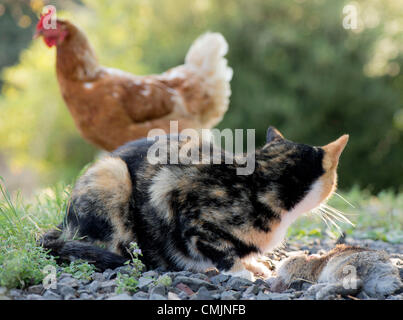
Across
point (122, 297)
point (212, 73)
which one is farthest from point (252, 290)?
point (212, 73)

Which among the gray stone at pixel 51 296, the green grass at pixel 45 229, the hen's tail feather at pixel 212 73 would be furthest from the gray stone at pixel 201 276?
the hen's tail feather at pixel 212 73

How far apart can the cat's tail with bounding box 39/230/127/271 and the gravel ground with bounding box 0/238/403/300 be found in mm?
50

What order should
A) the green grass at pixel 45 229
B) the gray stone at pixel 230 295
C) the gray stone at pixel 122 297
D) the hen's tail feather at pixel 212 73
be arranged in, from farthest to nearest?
1. the hen's tail feather at pixel 212 73
2. the green grass at pixel 45 229
3. the gray stone at pixel 230 295
4. the gray stone at pixel 122 297

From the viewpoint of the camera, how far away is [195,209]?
2.77 meters

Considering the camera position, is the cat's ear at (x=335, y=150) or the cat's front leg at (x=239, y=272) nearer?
the cat's front leg at (x=239, y=272)

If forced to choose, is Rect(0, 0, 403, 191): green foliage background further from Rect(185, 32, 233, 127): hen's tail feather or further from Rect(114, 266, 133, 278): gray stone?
Rect(114, 266, 133, 278): gray stone

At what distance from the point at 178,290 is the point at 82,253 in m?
0.68

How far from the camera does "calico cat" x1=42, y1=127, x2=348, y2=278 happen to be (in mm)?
2754

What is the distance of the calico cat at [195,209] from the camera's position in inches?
108

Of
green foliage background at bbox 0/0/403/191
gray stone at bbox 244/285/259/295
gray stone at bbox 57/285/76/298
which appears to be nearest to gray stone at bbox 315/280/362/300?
gray stone at bbox 244/285/259/295

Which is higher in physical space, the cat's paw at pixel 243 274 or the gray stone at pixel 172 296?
the gray stone at pixel 172 296

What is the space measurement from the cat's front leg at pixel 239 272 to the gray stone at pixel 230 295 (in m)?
0.31

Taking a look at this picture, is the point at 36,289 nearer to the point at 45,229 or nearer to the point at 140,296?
the point at 140,296

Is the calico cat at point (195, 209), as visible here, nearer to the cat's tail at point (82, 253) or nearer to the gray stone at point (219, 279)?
the cat's tail at point (82, 253)
